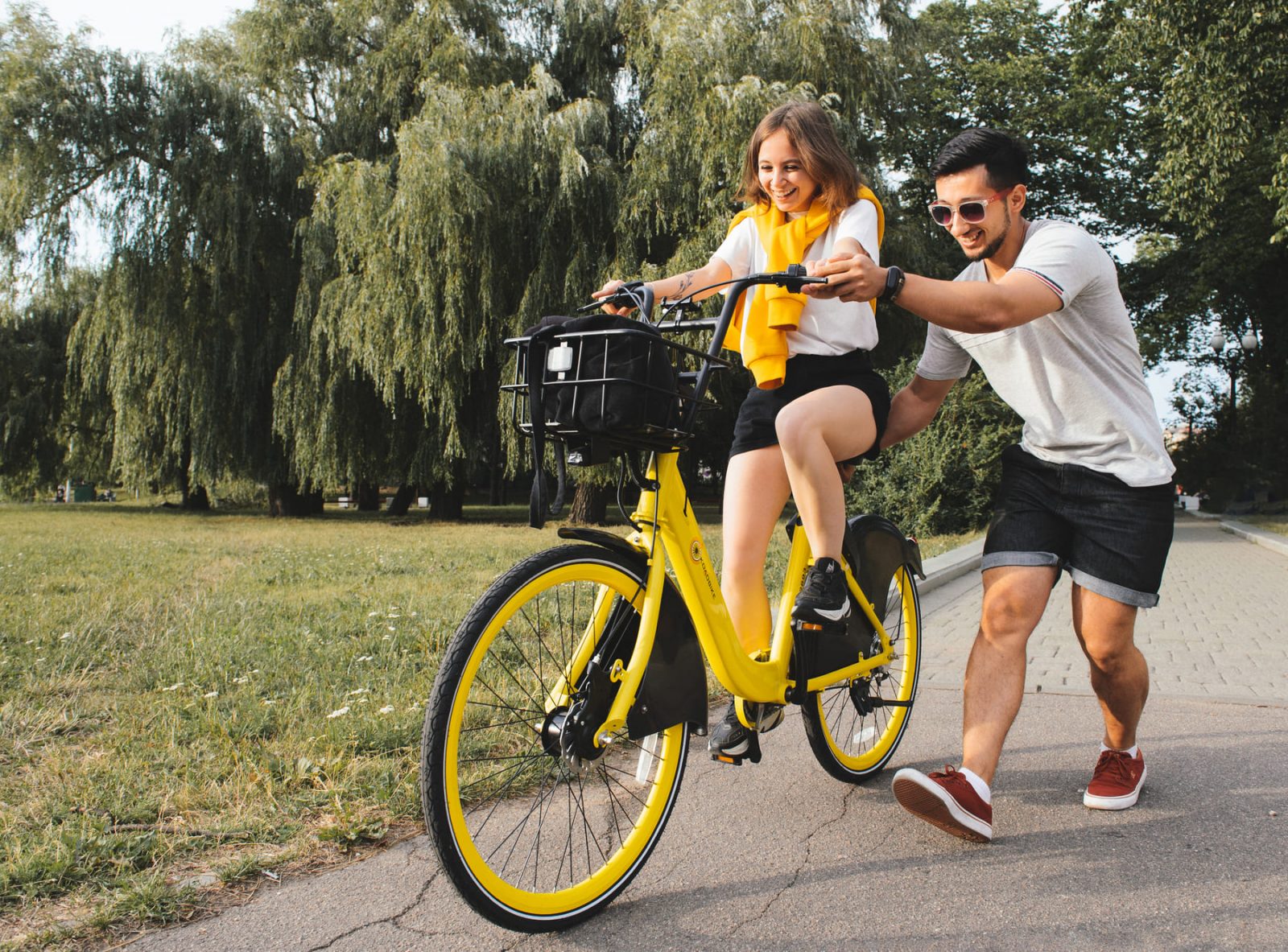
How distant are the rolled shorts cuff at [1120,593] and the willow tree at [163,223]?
17.3 m

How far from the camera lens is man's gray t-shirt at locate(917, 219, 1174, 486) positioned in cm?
297

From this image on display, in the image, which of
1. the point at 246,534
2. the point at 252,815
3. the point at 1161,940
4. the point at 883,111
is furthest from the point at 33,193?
the point at 1161,940

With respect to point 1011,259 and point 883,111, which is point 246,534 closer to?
point 883,111

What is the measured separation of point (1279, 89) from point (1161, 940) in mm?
18291

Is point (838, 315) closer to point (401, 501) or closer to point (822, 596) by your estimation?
point (822, 596)

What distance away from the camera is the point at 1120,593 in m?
2.98

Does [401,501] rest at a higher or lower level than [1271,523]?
lower

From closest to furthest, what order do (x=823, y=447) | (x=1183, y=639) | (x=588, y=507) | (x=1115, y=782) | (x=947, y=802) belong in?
(x=947, y=802) → (x=823, y=447) → (x=1115, y=782) → (x=1183, y=639) → (x=588, y=507)

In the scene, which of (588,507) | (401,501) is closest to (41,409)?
(401,501)

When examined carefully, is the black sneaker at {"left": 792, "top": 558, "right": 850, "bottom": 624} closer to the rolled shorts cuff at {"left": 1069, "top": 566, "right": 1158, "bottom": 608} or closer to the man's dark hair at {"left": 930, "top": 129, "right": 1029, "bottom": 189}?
the rolled shorts cuff at {"left": 1069, "top": 566, "right": 1158, "bottom": 608}

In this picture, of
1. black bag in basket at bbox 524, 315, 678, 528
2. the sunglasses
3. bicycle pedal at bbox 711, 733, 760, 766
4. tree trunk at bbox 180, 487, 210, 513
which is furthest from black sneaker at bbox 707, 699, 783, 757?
tree trunk at bbox 180, 487, 210, 513

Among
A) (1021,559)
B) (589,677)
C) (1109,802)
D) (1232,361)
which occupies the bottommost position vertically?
(1109,802)

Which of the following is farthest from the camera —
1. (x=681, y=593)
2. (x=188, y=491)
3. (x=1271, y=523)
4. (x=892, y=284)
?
(x=188, y=491)

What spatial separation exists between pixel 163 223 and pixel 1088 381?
18024 mm
